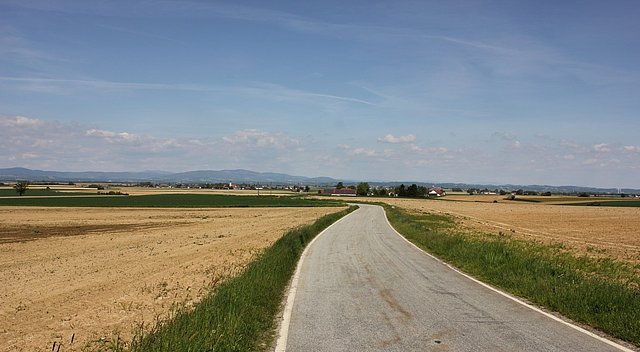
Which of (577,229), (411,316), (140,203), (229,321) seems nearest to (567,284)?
(411,316)

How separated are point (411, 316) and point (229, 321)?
3.70 metres

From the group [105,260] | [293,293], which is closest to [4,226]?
[105,260]

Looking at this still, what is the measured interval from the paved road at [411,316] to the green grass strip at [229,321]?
58 centimetres

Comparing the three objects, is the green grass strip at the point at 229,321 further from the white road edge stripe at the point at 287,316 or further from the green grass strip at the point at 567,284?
the green grass strip at the point at 567,284

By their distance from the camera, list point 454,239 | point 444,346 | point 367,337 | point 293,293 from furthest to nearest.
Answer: point 454,239 → point 293,293 → point 367,337 → point 444,346

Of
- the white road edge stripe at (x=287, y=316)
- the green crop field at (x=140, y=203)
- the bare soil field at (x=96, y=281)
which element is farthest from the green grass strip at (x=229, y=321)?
the green crop field at (x=140, y=203)

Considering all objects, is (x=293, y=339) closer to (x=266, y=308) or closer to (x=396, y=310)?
(x=266, y=308)

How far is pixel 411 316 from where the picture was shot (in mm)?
9906

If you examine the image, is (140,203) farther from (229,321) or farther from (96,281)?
(229,321)

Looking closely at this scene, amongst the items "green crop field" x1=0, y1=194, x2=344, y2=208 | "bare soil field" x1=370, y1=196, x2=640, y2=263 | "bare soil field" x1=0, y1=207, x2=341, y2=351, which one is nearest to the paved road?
"bare soil field" x1=0, y1=207, x2=341, y2=351

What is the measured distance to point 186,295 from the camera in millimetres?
14797

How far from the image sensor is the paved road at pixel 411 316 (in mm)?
7923

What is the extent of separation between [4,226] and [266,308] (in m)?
45.0

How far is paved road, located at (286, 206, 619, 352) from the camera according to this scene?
26.0 feet
